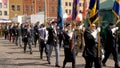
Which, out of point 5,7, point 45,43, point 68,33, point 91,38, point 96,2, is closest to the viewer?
point 91,38

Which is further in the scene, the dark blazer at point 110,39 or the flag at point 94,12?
the dark blazer at point 110,39

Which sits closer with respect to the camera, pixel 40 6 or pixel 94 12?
pixel 94 12

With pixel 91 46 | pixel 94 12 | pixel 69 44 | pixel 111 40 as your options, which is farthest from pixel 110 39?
pixel 91 46

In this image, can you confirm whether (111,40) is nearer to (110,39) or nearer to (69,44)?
Result: (110,39)

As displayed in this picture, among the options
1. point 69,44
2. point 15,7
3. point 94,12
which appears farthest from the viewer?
point 15,7

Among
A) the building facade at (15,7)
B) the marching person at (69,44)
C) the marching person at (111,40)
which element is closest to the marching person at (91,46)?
the marching person at (69,44)

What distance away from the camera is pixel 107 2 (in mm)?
24359

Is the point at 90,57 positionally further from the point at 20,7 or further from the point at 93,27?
the point at 20,7

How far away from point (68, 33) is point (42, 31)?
4.56 meters

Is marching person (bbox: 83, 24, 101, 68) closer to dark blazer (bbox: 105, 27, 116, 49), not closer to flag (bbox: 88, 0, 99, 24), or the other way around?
flag (bbox: 88, 0, 99, 24)

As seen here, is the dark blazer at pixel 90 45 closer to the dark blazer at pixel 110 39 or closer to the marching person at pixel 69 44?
the marching person at pixel 69 44

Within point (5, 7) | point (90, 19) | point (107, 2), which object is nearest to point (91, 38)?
point (90, 19)

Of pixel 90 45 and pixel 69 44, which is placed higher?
pixel 90 45

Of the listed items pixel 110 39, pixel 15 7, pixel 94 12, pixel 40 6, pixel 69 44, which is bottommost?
pixel 69 44
